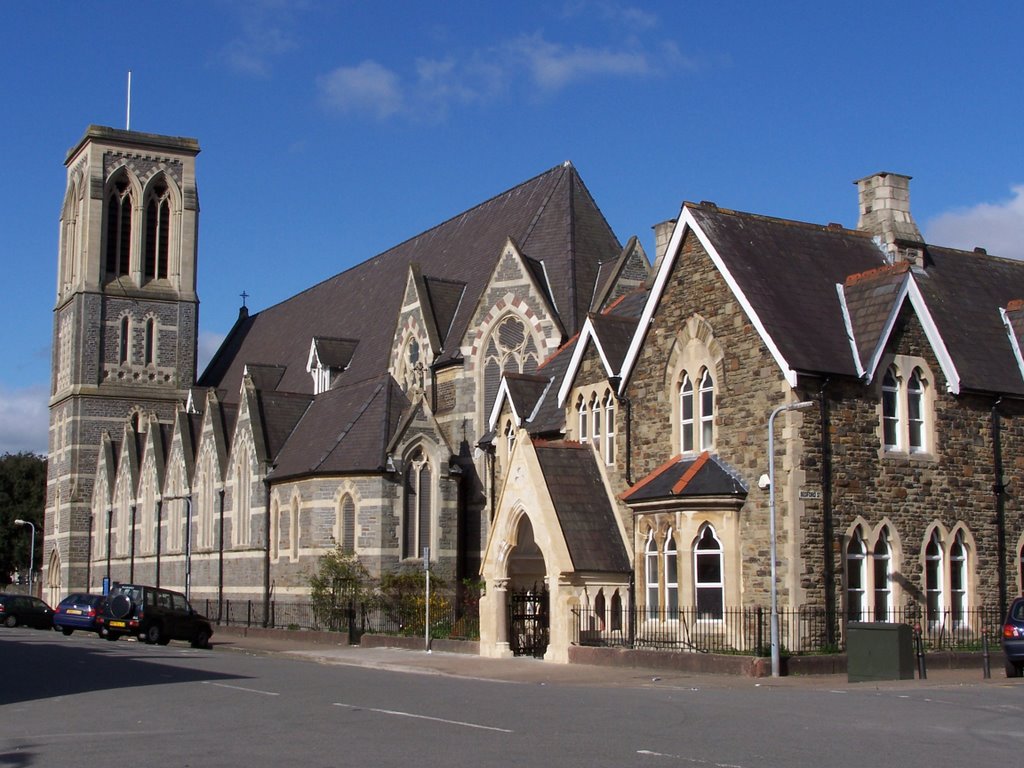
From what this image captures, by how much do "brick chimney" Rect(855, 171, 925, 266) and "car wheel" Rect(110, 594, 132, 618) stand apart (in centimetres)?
2133

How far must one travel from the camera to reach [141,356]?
67625mm

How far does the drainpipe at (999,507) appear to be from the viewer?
91.8 feet

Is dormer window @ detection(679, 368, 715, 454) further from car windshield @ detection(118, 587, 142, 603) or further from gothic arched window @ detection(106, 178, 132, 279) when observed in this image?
gothic arched window @ detection(106, 178, 132, 279)

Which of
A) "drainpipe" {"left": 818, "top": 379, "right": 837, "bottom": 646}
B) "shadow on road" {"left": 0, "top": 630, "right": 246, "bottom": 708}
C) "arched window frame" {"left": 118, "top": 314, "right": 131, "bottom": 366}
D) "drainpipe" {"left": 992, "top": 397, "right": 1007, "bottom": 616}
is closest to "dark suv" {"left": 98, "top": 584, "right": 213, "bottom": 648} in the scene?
"shadow on road" {"left": 0, "top": 630, "right": 246, "bottom": 708}

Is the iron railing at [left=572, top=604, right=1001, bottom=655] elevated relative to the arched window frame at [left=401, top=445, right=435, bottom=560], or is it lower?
lower

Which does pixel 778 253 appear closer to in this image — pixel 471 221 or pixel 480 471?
pixel 480 471

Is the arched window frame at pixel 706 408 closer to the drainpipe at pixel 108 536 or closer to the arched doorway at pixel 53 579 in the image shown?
the drainpipe at pixel 108 536

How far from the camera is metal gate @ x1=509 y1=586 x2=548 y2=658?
3044 cm

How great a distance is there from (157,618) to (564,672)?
1582cm

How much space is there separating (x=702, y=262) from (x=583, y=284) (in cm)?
1396

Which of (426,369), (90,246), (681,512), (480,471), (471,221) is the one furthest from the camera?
(90,246)

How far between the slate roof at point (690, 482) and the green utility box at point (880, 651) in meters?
4.29

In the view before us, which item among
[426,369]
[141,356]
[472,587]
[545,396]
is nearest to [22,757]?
[545,396]

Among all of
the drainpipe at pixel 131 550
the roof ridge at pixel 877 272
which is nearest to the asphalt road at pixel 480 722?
the roof ridge at pixel 877 272
